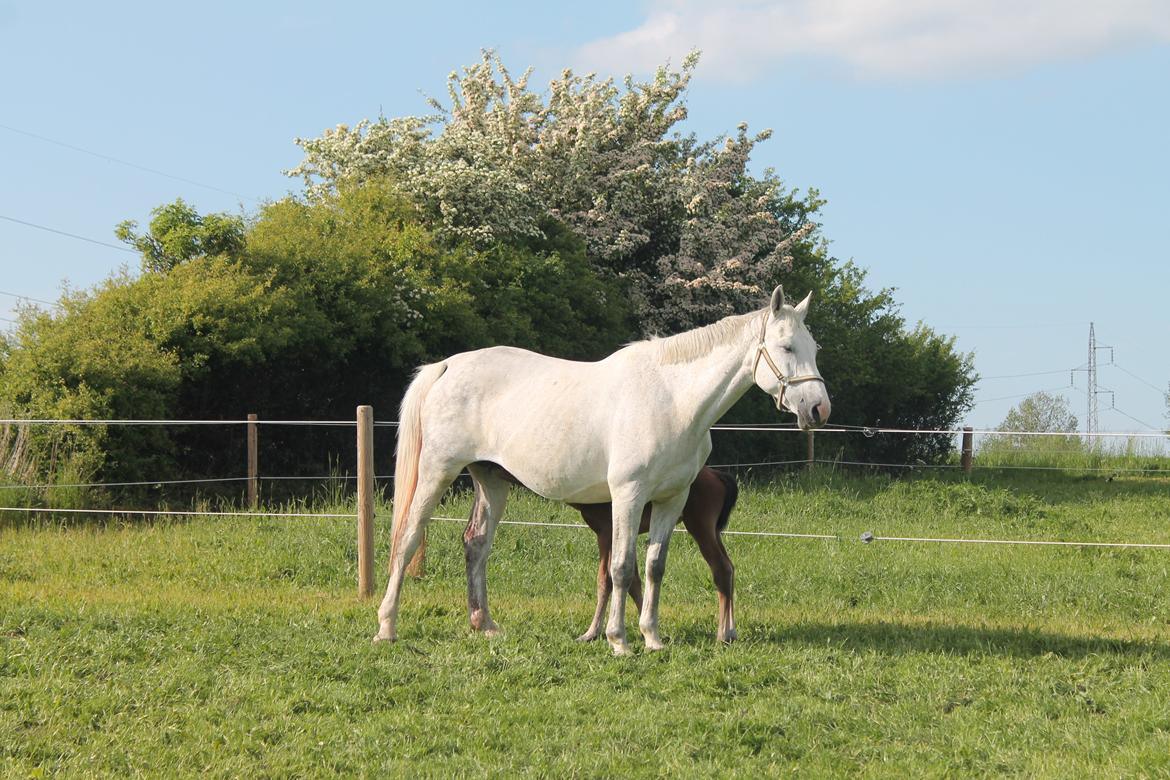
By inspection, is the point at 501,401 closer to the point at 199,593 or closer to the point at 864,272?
the point at 199,593

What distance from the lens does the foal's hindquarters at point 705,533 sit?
7.11m

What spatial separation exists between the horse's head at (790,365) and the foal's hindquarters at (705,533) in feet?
3.12

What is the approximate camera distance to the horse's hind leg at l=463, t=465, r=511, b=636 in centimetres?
740

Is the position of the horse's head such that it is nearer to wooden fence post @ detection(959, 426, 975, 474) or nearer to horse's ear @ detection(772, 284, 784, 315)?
horse's ear @ detection(772, 284, 784, 315)

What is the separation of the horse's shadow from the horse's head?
1.49 m

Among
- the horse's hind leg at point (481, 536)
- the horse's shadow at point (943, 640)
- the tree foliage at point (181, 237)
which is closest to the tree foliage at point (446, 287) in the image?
the tree foliage at point (181, 237)

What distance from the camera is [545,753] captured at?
482cm

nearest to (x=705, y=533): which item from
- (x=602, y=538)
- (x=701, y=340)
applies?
(x=602, y=538)

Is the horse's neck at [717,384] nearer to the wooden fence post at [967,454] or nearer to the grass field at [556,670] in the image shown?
the grass field at [556,670]

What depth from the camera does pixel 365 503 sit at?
364 inches

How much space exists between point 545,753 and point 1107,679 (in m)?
3.28

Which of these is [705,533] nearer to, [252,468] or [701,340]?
[701,340]

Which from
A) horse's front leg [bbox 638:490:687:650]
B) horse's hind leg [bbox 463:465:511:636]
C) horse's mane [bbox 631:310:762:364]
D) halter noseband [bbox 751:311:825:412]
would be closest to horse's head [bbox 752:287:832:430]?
halter noseband [bbox 751:311:825:412]

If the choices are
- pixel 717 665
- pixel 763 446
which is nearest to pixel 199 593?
pixel 717 665
